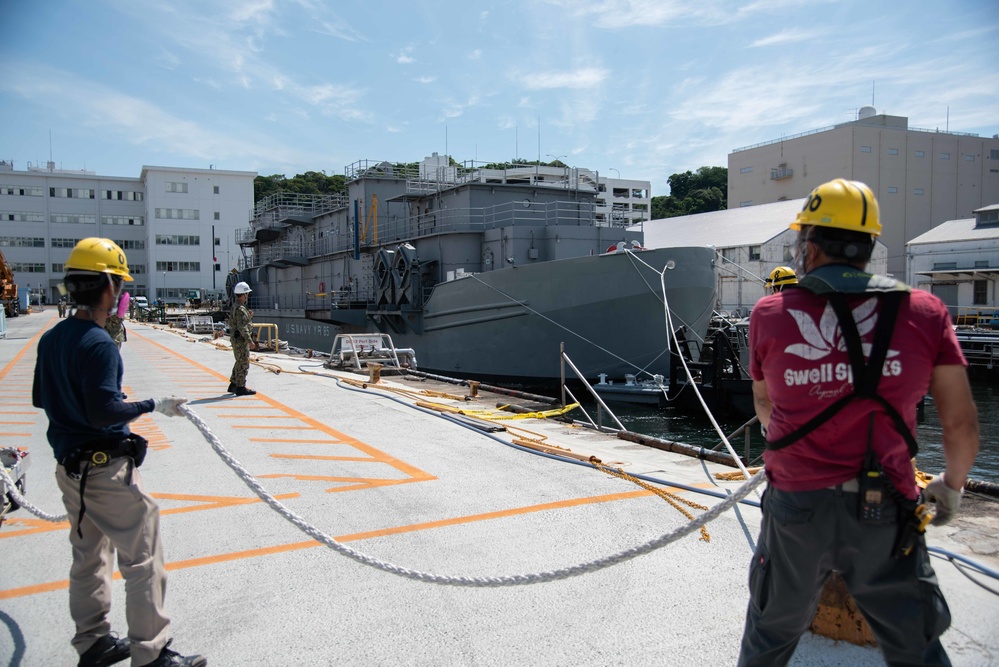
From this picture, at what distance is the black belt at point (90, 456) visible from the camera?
2.40 meters

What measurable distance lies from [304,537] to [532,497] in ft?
5.18

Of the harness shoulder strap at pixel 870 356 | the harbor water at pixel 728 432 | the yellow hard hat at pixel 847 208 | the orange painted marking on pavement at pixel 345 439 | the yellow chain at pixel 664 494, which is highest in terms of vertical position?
the yellow hard hat at pixel 847 208

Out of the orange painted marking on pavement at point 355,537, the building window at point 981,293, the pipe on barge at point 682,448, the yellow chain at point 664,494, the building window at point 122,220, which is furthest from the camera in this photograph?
the building window at point 122,220

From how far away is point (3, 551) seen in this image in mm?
3705

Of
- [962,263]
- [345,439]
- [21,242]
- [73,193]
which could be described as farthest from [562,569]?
[73,193]

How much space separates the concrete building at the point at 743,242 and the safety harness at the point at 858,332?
27261 millimetres

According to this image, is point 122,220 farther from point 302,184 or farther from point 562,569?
point 562,569

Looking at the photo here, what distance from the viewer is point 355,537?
389 centimetres

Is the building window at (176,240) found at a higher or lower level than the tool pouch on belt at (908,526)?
higher

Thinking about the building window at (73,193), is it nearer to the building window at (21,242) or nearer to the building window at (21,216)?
the building window at (21,216)

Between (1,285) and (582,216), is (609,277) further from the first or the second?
(1,285)

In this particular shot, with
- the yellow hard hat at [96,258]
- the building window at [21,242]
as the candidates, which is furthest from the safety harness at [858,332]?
the building window at [21,242]

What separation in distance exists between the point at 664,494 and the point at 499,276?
11.2m

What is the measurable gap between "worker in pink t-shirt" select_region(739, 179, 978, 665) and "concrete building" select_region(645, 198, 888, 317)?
27.2 m
